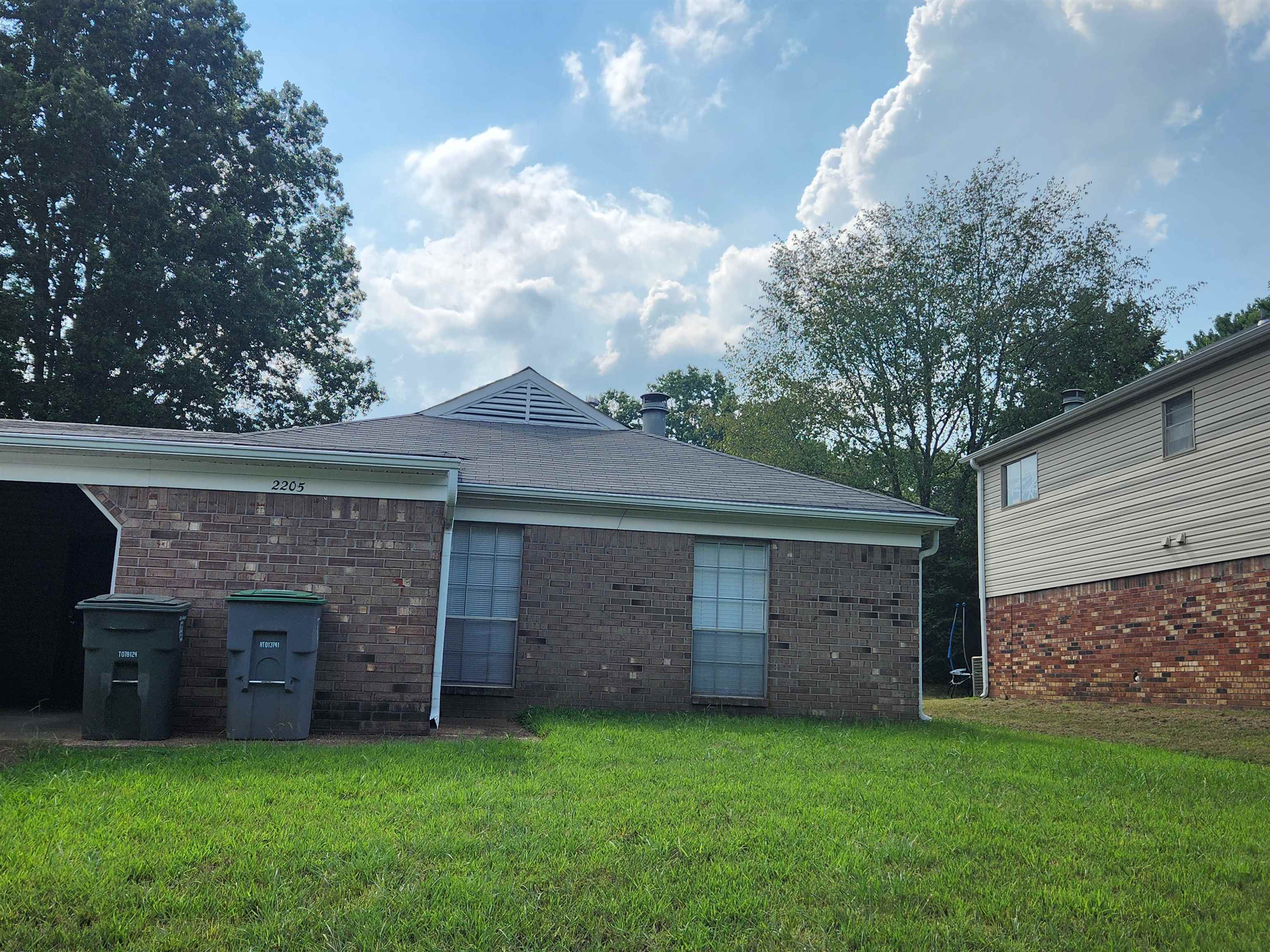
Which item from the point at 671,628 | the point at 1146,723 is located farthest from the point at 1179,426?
the point at 671,628

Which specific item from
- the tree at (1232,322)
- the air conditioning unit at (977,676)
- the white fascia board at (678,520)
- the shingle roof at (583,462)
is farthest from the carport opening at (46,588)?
the tree at (1232,322)

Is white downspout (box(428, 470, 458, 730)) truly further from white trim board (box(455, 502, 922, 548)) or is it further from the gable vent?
the gable vent

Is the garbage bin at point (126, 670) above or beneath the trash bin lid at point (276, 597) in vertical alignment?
beneath

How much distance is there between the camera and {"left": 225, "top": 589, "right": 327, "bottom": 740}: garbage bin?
26.5ft

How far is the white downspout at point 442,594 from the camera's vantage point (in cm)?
906

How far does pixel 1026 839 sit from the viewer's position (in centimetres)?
509

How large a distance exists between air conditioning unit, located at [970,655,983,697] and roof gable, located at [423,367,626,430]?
1025cm

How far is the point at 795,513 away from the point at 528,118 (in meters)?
7.02

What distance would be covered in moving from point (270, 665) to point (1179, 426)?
518 inches

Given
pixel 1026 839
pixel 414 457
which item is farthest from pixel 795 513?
pixel 1026 839

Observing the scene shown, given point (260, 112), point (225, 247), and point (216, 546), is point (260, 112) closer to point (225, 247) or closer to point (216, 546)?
point (225, 247)

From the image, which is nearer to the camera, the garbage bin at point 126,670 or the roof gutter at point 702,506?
the garbage bin at point 126,670

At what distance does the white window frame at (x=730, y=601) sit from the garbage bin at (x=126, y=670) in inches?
219

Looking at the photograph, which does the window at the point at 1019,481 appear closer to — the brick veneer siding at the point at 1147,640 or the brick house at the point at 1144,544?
the brick house at the point at 1144,544
